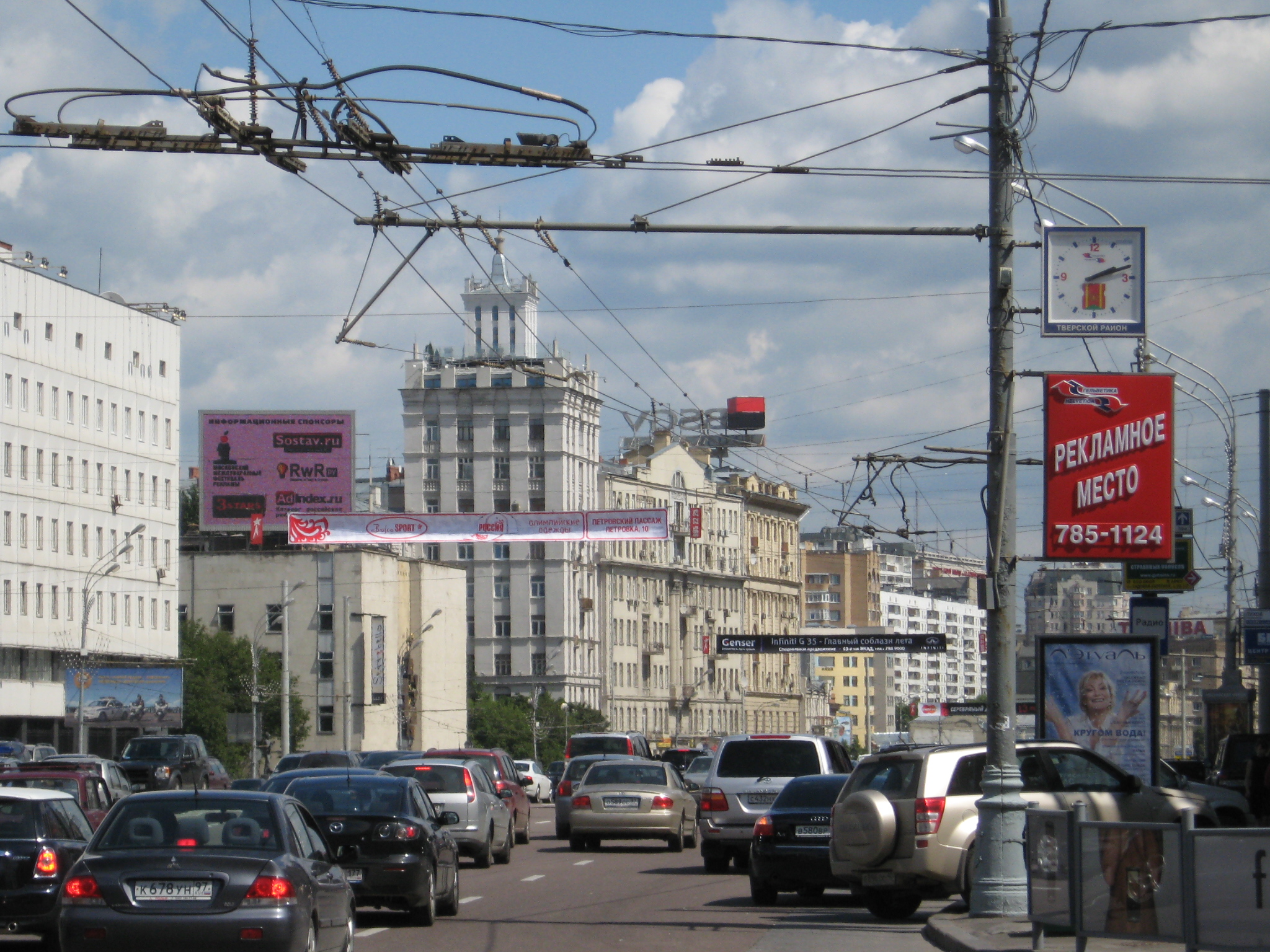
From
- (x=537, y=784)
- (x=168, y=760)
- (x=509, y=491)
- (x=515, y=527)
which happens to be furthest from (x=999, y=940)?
(x=509, y=491)

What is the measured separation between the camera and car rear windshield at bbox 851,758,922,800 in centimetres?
1770

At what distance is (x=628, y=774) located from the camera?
97.0 ft

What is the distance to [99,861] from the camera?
468 inches

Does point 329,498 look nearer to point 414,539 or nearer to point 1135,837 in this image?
point 414,539

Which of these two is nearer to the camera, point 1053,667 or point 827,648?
point 1053,667

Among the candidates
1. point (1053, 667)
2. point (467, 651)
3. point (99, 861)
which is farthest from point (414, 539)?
point (467, 651)

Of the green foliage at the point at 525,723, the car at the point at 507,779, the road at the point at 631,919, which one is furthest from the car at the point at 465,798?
the green foliage at the point at 525,723

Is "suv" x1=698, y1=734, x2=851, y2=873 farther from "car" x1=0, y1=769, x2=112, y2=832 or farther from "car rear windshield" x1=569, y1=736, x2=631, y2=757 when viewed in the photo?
"car rear windshield" x1=569, y1=736, x2=631, y2=757

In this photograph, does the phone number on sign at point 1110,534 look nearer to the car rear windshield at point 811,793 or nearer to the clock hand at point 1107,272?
the clock hand at point 1107,272

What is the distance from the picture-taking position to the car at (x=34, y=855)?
578 inches

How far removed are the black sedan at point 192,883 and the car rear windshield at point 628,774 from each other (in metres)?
17.3

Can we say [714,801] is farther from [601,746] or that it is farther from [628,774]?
[601,746]

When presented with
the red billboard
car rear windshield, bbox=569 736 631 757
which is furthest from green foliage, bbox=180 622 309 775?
the red billboard

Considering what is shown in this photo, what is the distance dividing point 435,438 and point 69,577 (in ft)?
188
